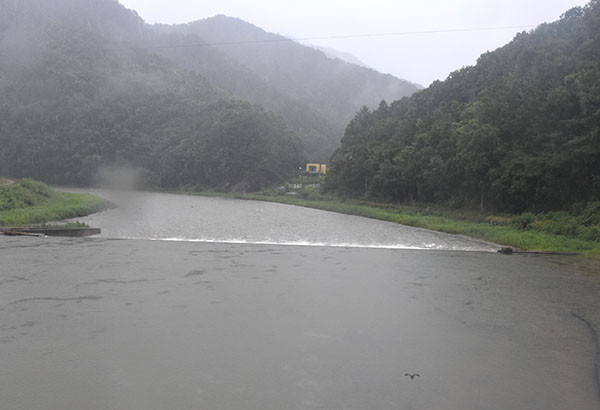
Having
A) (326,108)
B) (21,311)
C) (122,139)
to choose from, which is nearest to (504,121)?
(21,311)

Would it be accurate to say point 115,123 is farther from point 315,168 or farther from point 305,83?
point 305,83

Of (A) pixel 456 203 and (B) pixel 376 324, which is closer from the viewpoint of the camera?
(B) pixel 376 324

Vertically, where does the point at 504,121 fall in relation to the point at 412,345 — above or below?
above

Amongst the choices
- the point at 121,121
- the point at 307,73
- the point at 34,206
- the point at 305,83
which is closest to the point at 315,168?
the point at 121,121

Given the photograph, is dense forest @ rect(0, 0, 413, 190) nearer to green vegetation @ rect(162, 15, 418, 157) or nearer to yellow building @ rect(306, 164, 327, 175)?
yellow building @ rect(306, 164, 327, 175)

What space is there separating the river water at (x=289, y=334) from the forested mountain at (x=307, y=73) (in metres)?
111

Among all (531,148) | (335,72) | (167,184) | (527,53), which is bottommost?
(167,184)

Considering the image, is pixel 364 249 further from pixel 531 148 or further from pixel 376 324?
pixel 531 148

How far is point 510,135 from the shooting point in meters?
31.8

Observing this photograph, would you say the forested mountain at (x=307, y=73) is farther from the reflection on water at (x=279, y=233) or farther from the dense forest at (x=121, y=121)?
the reflection on water at (x=279, y=233)

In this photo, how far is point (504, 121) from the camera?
105 feet

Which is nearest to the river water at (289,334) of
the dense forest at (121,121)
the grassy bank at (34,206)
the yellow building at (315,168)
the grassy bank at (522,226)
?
the grassy bank at (522,226)

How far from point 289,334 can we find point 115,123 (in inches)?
3339

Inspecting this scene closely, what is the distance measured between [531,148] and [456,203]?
655 centimetres
